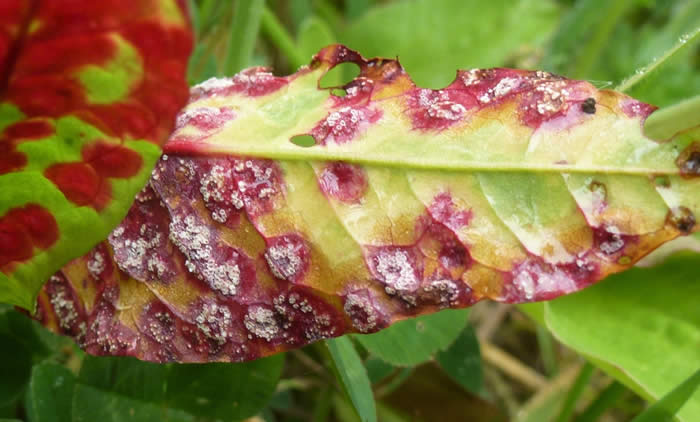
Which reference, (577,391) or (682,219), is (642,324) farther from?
(682,219)

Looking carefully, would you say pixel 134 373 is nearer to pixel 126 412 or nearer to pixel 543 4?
pixel 126 412

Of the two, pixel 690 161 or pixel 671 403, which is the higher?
pixel 690 161

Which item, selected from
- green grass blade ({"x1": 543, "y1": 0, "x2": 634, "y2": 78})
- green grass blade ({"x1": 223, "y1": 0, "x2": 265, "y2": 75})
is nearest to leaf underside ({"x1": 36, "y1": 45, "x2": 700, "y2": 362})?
green grass blade ({"x1": 223, "y1": 0, "x2": 265, "y2": 75})

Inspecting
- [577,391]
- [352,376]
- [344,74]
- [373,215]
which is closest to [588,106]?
[373,215]

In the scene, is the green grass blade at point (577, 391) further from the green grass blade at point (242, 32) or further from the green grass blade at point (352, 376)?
the green grass blade at point (242, 32)

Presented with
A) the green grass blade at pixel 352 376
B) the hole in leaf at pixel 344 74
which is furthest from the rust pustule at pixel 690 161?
the hole in leaf at pixel 344 74

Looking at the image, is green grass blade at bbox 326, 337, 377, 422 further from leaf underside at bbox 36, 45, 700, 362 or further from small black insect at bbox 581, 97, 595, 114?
small black insect at bbox 581, 97, 595, 114
